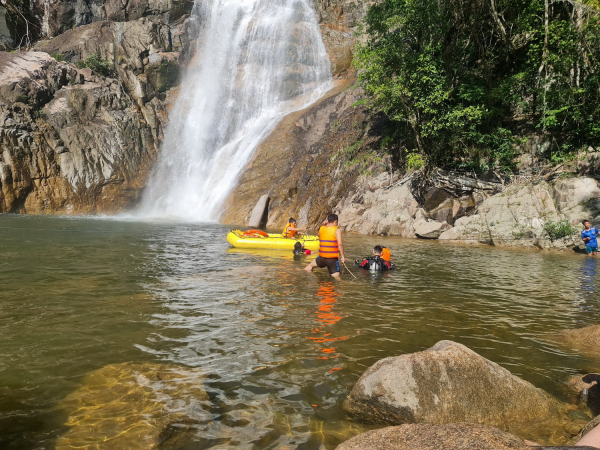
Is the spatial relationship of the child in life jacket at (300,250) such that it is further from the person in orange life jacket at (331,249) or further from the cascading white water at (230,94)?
the cascading white water at (230,94)

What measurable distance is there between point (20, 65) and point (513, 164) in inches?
1494

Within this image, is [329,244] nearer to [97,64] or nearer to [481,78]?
[481,78]

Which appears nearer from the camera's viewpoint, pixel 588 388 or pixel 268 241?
pixel 588 388

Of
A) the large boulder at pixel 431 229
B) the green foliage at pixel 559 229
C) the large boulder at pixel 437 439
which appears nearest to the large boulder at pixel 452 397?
the large boulder at pixel 437 439

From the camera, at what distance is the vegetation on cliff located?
1891cm

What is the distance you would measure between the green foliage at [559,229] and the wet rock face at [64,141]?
29.9 m

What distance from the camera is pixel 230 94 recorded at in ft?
128

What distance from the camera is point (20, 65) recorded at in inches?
1307

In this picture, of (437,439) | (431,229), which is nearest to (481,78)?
(431,229)

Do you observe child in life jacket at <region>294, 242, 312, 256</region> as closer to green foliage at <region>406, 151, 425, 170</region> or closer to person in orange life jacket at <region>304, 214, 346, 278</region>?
person in orange life jacket at <region>304, 214, 346, 278</region>

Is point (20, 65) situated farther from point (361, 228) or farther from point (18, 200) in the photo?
point (361, 228)

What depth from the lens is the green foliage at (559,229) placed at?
56.1ft

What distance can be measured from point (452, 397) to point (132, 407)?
117 inches

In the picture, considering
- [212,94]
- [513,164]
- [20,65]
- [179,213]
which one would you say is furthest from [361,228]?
[20,65]
